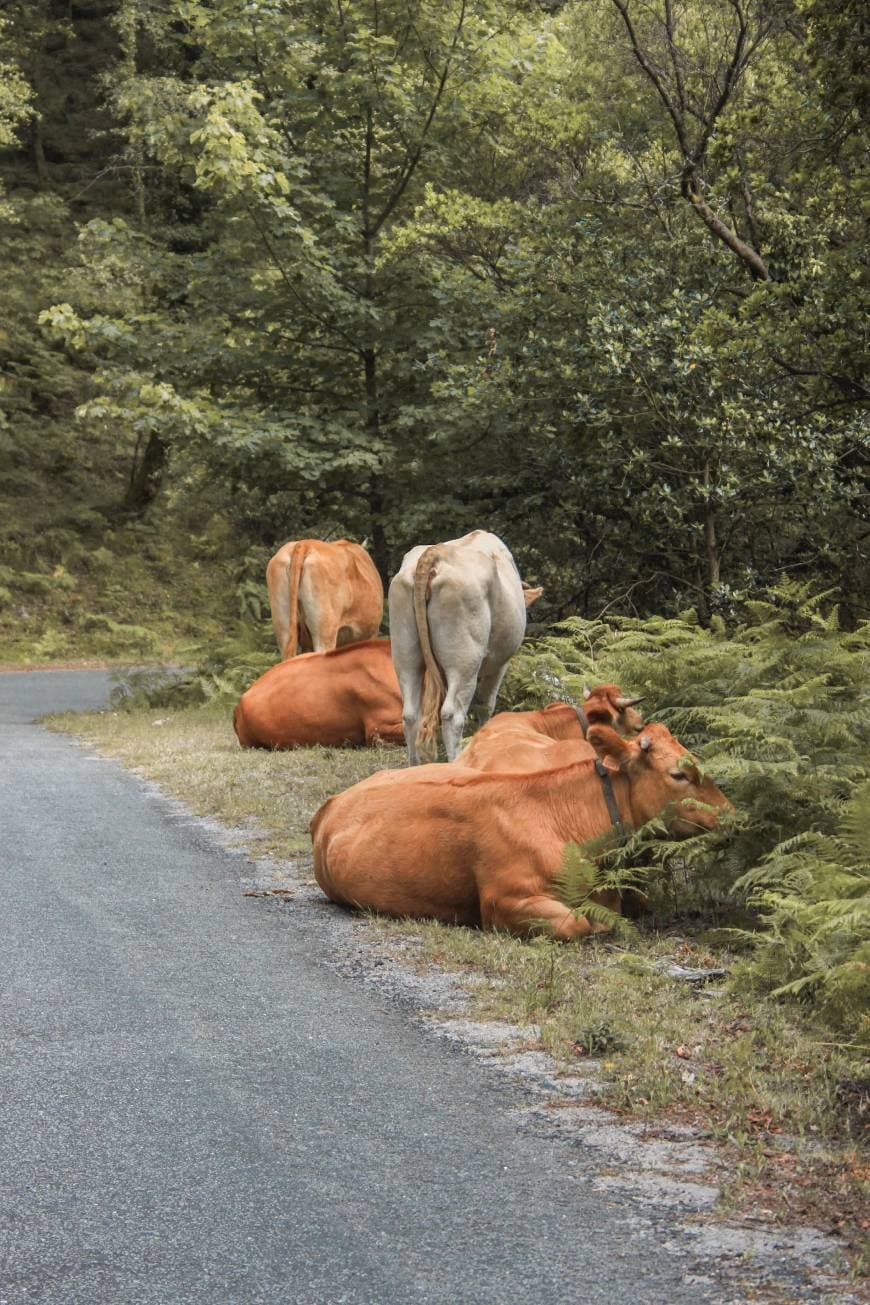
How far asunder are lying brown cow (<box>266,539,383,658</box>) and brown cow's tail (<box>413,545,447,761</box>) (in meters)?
5.18

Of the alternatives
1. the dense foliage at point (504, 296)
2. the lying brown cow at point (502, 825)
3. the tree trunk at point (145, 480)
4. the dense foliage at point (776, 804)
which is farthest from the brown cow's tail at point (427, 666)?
the tree trunk at point (145, 480)

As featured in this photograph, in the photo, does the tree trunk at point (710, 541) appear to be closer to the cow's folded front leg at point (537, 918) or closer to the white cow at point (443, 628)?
the white cow at point (443, 628)

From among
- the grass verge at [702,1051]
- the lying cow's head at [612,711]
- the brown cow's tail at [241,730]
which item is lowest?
the grass verge at [702,1051]

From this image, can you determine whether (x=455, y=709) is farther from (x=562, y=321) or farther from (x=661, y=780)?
(x=562, y=321)

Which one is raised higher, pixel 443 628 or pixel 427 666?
pixel 443 628

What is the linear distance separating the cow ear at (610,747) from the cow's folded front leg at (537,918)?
781mm

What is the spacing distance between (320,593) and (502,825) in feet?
30.6

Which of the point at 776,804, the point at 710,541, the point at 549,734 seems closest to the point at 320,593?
the point at 710,541

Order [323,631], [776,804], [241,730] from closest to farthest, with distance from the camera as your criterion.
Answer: [776,804] < [241,730] < [323,631]

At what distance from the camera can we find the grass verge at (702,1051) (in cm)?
420

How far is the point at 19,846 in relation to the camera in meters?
9.56

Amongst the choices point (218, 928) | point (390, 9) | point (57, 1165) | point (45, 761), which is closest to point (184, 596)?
point (390, 9)

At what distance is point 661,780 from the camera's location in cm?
730

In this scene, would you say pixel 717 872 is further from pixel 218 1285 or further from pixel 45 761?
pixel 45 761
